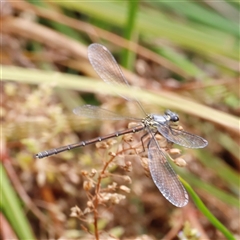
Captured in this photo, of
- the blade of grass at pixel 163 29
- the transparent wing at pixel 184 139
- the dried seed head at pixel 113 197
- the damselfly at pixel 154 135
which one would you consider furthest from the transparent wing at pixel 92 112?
the blade of grass at pixel 163 29

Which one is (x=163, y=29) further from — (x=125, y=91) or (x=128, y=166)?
(x=128, y=166)

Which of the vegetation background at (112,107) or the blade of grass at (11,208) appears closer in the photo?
the blade of grass at (11,208)

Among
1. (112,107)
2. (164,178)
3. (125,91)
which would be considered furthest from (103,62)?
(164,178)

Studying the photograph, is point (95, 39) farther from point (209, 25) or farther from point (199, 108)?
point (199, 108)

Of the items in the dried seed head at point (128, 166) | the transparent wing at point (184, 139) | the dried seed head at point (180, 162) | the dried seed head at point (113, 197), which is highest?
the dried seed head at point (180, 162)

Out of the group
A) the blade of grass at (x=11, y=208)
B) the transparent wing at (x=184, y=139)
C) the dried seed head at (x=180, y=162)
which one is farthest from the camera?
the blade of grass at (x=11, y=208)

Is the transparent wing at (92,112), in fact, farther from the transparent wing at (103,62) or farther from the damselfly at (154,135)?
the transparent wing at (103,62)

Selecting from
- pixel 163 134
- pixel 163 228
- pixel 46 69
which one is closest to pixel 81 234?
pixel 163 228
